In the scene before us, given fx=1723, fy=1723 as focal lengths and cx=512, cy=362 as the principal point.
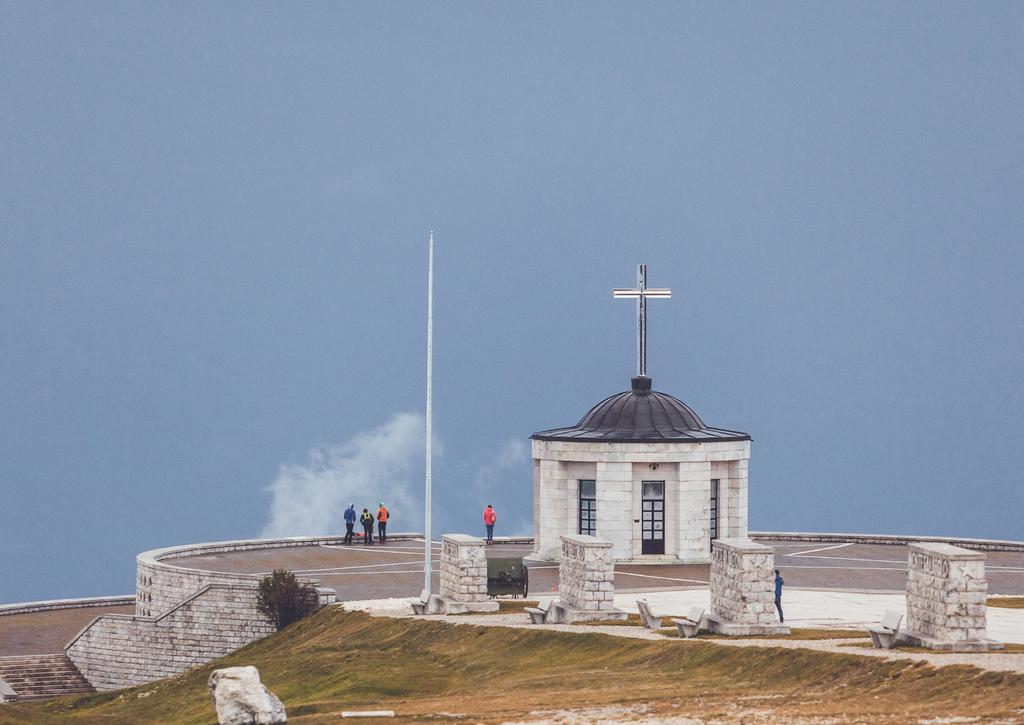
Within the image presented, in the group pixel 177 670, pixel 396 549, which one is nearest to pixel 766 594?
pixel 177 670

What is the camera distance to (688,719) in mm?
25438

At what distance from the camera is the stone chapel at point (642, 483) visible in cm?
5141

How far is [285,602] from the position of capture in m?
43.6

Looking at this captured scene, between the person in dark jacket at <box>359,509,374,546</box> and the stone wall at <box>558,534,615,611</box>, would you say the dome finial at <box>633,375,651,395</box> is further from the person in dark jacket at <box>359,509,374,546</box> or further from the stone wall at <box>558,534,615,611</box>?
the stone wall at <box>558,534,615,611</box>

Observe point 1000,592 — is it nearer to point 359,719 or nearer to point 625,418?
point 625,418

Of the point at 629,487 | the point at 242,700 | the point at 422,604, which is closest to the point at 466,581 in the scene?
the point at 422,604

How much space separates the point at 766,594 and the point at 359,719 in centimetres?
913

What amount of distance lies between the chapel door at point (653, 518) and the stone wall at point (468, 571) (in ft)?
38.5

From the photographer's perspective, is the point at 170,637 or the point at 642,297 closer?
the point at 170,637

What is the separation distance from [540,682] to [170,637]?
17.5m

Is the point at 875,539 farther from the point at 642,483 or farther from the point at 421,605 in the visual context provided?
the point at 421,605

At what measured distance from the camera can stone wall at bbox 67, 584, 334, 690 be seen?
145 ft

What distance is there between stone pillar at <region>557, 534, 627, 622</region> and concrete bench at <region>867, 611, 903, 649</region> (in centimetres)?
765

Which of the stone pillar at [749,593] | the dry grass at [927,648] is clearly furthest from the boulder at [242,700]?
the dry grass at [927,648]
